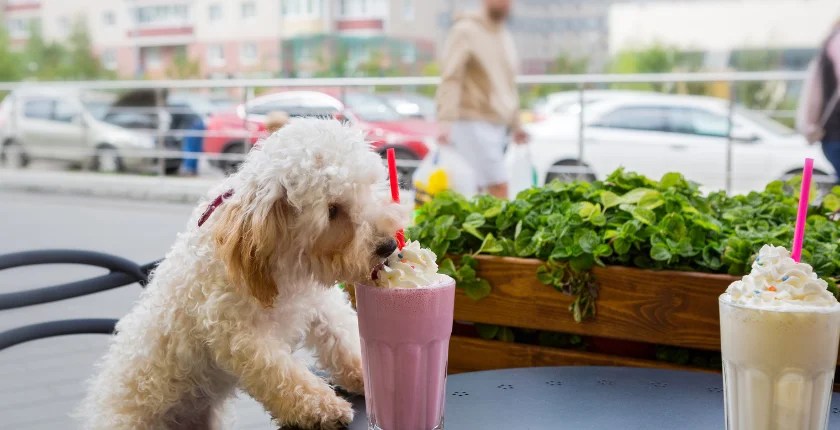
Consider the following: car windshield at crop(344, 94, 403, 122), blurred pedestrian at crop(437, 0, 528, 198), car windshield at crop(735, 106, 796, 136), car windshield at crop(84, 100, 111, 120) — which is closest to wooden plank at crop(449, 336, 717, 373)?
blurred pedestrian at crop(437, 0, 528, 198)

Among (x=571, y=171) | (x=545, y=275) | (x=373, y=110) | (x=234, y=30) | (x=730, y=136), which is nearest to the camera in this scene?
(x=545, y=275)

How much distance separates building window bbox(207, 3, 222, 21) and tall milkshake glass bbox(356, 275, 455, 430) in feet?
49.4

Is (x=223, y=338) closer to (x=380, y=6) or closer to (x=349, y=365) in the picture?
(x=349, y=365)

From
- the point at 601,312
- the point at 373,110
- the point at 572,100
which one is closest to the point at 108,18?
the point at 373,110

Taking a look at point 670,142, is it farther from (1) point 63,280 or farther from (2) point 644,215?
(2) point 644,215

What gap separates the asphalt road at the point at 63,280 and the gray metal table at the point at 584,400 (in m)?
0.37

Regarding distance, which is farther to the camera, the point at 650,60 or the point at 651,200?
the point at 650,60

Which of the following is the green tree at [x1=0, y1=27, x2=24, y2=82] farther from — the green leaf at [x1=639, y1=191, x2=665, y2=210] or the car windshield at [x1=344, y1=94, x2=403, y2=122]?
the green leaf at [x1=639, y1=191, x2=665, y2=210]

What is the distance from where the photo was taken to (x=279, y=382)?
3.84 feet

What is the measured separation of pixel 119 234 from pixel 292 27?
345 inches

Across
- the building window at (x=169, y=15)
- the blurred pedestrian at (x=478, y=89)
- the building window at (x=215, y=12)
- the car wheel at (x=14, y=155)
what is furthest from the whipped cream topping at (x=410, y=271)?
the building window at (x=169, y=15)

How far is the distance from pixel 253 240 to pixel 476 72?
3.24 meters

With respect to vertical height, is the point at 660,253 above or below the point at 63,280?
above

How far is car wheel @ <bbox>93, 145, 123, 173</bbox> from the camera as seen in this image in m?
9.93
